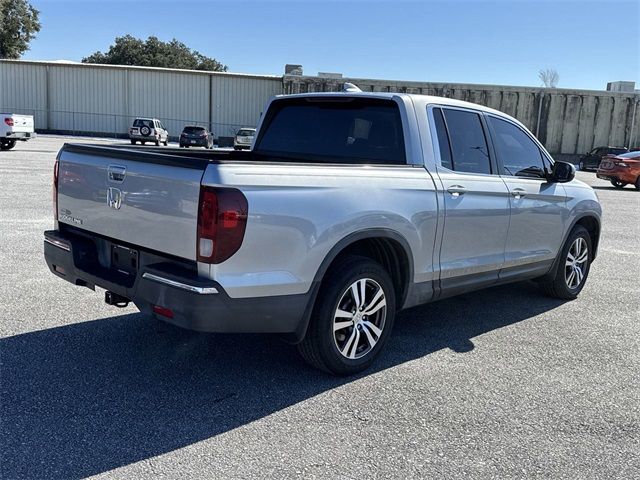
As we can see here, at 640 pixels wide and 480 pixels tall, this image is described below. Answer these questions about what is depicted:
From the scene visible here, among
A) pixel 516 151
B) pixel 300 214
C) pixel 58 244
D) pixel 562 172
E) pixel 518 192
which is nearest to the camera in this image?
pixel 300 214

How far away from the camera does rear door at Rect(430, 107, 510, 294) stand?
15.3 ft

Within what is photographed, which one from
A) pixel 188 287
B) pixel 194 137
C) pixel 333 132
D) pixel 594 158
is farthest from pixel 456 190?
pixel 594 158

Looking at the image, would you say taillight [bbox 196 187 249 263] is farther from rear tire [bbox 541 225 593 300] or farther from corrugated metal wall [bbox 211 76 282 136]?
corrugated metal wall [bbox 211 76 282 136]

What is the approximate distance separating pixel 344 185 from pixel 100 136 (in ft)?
157

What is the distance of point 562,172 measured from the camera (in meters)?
5.76

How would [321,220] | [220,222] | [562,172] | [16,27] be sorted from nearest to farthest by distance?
1. [220,222]
2. [321,220]
3. [562,172]
4. [16,27]

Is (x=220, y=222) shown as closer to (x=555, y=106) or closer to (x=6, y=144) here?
(x=6, y=144)

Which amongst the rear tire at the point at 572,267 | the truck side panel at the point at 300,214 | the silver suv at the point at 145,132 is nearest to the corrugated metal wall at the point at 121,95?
the silver suv at the point at 145,132

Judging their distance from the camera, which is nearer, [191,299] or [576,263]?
[191,299]

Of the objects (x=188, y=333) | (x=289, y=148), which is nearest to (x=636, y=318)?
(x=289, y=148)

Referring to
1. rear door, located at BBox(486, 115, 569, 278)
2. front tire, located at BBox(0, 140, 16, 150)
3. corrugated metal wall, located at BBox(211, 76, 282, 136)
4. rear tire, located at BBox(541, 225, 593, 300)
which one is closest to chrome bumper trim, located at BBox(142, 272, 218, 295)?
rear door, located at BBox(486, 115, 569, 278)

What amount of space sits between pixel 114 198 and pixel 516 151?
3616mm

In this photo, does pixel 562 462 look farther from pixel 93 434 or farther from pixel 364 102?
pixel 364 102

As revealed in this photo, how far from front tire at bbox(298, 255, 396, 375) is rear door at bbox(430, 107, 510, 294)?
0.66 meters
